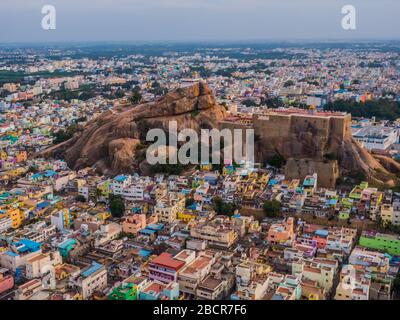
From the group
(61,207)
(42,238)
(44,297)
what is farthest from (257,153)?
(44,297)

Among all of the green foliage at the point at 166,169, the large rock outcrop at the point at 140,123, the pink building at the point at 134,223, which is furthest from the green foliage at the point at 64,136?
the pink building at the point at 134,223

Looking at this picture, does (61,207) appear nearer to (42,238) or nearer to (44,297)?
(42,238)

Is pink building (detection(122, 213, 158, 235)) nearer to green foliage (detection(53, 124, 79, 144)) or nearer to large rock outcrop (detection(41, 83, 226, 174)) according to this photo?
large rock outcrop (detection(41, 83, 226, 174))

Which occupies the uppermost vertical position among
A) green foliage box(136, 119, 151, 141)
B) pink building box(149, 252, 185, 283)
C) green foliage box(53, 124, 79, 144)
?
green foliage box(136, 119, 151, 141)

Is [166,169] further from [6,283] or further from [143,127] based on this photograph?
[6,283]

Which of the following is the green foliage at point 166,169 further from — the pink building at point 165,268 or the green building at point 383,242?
the green building at point 383,242

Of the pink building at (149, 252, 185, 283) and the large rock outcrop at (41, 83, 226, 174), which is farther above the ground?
the large rock outcrop at (41, 83, 226, 174)

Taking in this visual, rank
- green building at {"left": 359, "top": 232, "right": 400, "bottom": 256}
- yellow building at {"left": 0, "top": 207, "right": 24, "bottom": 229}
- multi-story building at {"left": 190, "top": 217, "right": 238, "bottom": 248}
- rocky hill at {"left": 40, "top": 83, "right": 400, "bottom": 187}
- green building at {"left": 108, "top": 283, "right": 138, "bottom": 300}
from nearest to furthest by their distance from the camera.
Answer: green building at {"left": 108, "top": 283, "right": 138, "bottom": 300} < green building at {"left": 359, "top": 232, "right": 400, "bottom": 256} < multi-story building at {"left": 190, "top": 217, "right": 238, "bottom": 248} < yellow building at {"left": 0, "top": 207, "right": 24, "bottom": 229} < rocky hill at {"left": 40, "top": 83, "right": 400, "bottom": 187}

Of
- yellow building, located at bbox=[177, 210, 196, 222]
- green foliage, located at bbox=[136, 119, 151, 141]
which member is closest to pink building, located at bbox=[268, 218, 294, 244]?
yellow building, located at bbox=[177, 210, 196, 222]
